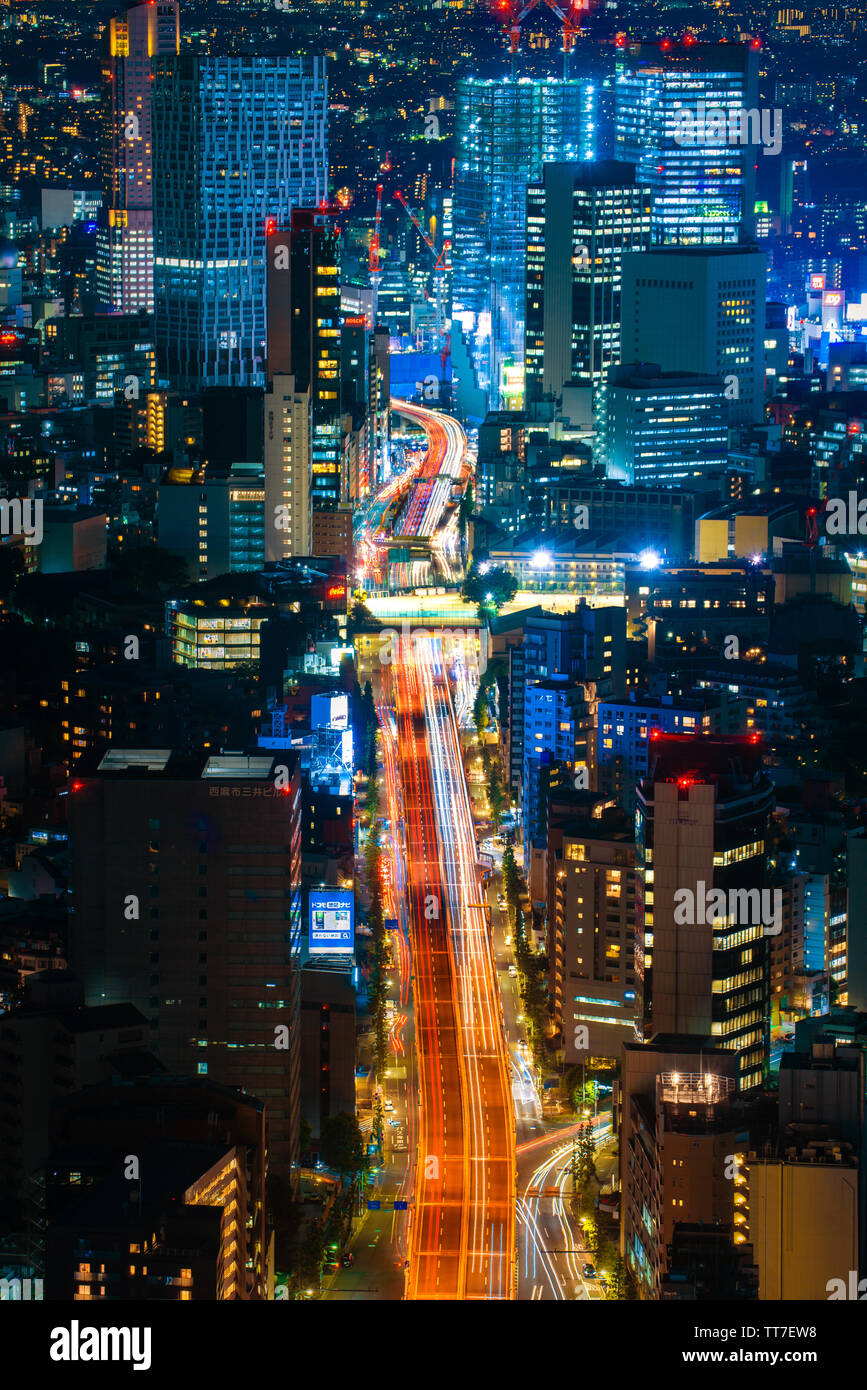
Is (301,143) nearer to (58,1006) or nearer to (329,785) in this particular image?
(329,785)

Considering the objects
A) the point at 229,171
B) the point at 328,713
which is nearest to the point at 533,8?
the point at 229,171

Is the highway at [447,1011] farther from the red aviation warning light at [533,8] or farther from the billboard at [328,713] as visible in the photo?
the red aviation warning light at [533,8]

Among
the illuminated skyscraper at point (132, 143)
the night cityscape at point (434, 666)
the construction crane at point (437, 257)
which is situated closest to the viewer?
the night cityscape at point (434, 666)

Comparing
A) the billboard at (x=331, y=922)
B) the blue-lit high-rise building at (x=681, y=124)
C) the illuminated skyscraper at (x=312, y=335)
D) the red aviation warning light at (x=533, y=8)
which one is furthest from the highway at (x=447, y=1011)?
the red aviation warning light at (x=533, y=8)

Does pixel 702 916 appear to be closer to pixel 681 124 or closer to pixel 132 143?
pixel 681 124

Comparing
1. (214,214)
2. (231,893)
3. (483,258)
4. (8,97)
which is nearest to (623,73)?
(483,258)

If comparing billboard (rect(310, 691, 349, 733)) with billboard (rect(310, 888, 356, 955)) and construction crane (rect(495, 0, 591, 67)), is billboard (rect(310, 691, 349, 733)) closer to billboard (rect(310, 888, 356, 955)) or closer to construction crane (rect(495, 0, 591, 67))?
billboard (rect(310, 888, 356, 955))
